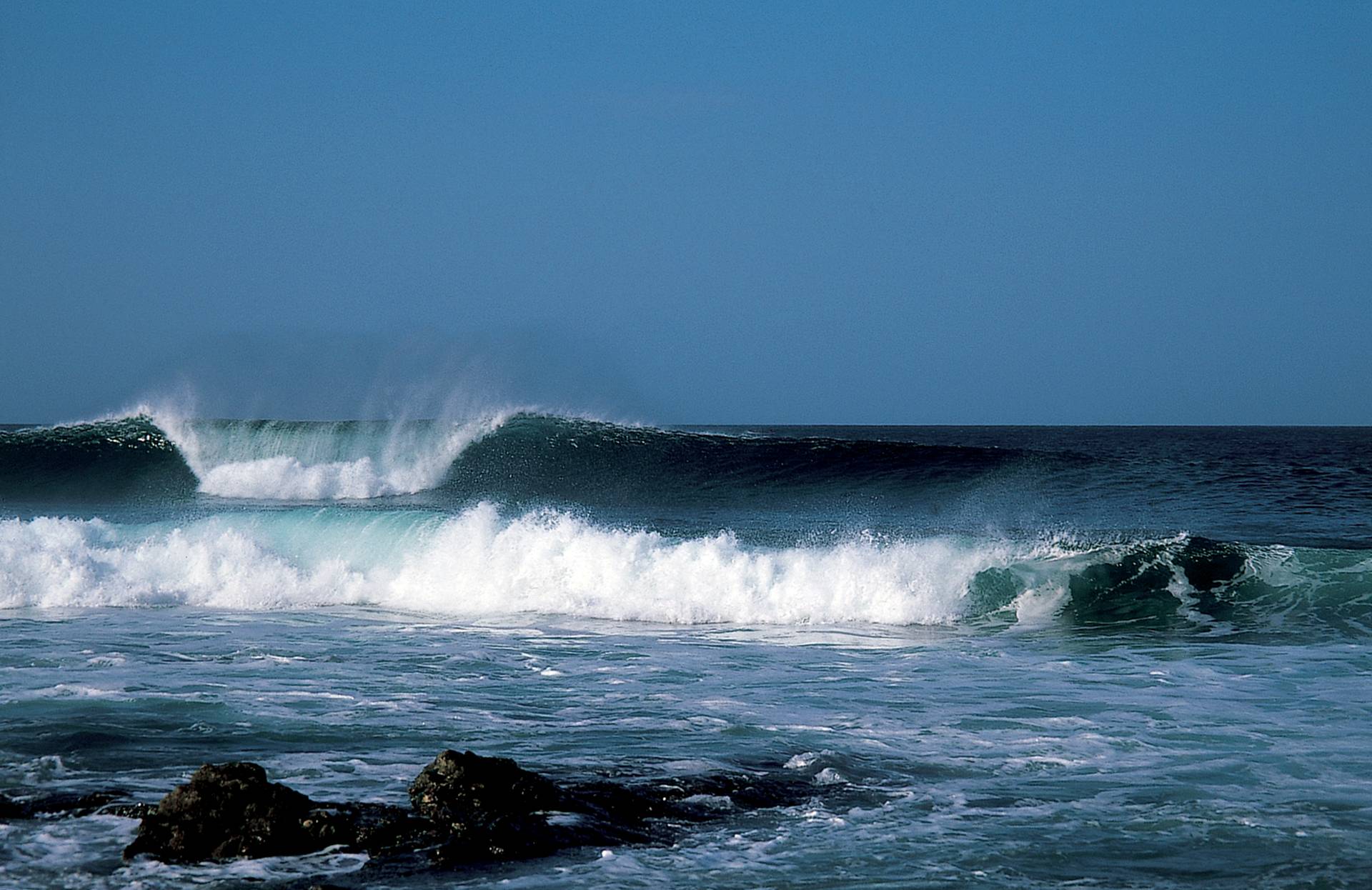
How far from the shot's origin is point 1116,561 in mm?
13578

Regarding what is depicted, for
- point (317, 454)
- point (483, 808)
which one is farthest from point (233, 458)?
point (483, 808)

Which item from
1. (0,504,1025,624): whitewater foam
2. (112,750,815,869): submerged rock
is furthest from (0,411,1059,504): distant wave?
(112,750,815,869): submerged rock

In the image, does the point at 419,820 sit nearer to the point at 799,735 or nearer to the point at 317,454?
the point at 799,735

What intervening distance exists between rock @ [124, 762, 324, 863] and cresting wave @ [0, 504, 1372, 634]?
761cm

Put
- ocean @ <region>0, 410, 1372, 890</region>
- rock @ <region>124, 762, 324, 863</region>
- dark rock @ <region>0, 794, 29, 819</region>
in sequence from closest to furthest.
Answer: rock @ <region>124, 762, 324, 863</region>, ocean @ <region>0, 410, 1372, 890</region>, dark rock @ <region>0, 794, 29, 819</region>

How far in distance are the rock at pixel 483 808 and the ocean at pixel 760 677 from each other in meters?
0.16

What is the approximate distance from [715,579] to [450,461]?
1608 centimetres

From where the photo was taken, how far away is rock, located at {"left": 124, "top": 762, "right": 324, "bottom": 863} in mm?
4555

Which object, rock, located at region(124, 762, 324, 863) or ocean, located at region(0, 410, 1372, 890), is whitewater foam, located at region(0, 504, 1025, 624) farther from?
rock, located at region(124, 762, 324, 863)

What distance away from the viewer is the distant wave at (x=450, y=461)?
26047 mm

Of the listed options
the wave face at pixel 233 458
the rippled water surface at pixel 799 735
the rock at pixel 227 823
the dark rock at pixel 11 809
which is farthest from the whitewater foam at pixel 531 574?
the wave face at pixel 233 458

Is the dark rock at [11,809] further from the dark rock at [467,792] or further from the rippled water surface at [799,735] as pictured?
the dark rock at [467,792]

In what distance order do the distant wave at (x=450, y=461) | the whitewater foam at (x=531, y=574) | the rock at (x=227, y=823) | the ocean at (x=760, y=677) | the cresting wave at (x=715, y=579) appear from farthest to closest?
the distant wave at (x=450, y=461), the whitewater foam at (x=531, y=574), the cresting wave at (x=715, y=579), the ocean at (x=760, y=677), the rock at (x=227, y=823)

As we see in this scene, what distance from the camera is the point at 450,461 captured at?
92.0 feet
